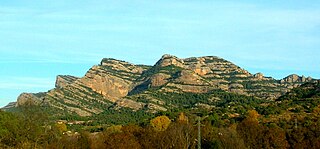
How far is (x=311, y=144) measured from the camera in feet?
Result: 258

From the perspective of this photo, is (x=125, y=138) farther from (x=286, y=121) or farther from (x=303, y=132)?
(x=286, y=121)

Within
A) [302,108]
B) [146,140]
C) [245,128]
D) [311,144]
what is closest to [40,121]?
[146,140]

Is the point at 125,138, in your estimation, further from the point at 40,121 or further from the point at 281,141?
the point at 281,141

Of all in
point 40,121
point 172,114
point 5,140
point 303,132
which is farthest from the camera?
point 172,114

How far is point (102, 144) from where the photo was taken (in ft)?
274

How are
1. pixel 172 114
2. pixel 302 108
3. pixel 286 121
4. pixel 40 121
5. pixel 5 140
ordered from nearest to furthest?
pixel 40 121 → pixel 5 140 → pixel 286 121 → pixel 302 108 → pixel 172 114

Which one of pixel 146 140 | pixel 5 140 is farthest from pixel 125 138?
pixel 5 140

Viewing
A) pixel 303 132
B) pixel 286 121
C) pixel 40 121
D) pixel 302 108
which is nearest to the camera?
pixel 40 121

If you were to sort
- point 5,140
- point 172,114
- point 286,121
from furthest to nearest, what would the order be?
point 172,114
point 286,121
point 5,140

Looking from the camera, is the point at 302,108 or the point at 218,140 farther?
the point at 302,108

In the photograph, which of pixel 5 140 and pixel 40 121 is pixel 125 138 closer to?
pixel 40 121

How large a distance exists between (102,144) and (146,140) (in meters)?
7.50

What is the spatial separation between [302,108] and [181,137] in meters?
59.9

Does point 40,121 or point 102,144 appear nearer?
point 40,121
